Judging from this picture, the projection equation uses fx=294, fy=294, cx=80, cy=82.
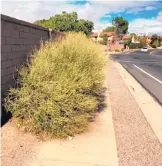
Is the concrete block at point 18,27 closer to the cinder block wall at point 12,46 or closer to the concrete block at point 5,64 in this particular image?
the cinder block wall at point 12,46

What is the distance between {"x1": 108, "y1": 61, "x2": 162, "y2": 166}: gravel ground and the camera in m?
4.70

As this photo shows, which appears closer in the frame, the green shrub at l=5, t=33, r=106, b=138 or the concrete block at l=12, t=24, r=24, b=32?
the green shrub at l=5, t=33, r=106, b=138

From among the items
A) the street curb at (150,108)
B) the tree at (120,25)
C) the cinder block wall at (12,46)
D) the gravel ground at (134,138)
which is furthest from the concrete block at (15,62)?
the tree at (120,25)

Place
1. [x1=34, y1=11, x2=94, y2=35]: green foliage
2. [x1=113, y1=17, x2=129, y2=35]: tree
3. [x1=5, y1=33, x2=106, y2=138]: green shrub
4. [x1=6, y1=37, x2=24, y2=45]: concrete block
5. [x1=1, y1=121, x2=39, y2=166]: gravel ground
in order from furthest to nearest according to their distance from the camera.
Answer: [x1=113, y1=17, x2=129, y2=35]: tree, [x1=34, y1=11, x2=94, y2=35]: green foliage, [x1=6, y1=37, x2=24, y2=45]: concrete block, [x1=5, y1=33, x2=106, y2=138]: green shrub, [x1=1, y1=121, x2=39, y2=166]: gravel ground

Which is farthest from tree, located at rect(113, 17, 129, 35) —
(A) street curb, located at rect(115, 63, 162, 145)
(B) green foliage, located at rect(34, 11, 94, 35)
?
(A) street curb, located at rect(115, 63, 162, 145)

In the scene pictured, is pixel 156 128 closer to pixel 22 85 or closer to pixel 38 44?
pixel 22 85

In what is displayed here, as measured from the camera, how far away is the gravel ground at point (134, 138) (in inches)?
185

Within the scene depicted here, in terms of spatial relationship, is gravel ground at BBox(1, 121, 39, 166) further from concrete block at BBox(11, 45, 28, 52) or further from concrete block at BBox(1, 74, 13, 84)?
concrete block at BBox(11, 45, 28, 52)

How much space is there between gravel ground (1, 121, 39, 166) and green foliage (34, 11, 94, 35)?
27261mm

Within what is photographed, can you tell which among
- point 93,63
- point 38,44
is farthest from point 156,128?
point 38,44

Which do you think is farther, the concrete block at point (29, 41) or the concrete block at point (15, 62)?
the concrete block at point (29, 41)

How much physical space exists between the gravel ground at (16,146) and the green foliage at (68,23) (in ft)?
89.4

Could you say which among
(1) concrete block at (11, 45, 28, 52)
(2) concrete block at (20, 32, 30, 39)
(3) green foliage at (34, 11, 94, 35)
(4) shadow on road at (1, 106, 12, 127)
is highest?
(3) green foliage at (34, 11, 94, 35)

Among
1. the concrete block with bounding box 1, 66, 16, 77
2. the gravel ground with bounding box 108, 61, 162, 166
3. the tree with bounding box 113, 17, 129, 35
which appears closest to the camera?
the gravel ground with bounding box 108, 61, 162, 166
